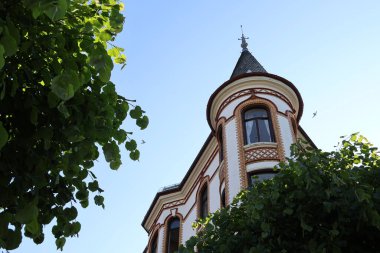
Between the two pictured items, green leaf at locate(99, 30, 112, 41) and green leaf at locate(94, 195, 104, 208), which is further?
green leaf at locate(94, 195, 104, 208)

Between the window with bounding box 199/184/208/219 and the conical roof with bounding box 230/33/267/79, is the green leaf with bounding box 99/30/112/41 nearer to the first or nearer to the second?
the window with bounding box 199/184/208/219

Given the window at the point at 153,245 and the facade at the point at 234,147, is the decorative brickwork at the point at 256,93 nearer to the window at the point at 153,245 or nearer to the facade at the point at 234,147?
the facade at the point at 234,147

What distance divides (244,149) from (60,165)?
1211 cm

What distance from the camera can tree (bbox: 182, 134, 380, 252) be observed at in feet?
23.0

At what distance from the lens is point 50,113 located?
4445mm

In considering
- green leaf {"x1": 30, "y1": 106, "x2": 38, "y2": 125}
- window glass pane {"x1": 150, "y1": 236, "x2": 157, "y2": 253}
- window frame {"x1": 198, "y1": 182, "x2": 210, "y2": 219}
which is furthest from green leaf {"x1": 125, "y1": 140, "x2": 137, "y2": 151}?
window glass pane {"x1": 150, "y1": 236, "x2": 157, "y2": 253}

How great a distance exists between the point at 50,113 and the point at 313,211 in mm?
5102

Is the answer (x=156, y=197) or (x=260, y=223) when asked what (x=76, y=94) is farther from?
(x=156, y=197)

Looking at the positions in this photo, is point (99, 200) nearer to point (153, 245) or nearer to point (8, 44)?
point (8, 44)

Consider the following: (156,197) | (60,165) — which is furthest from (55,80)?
(156,197)

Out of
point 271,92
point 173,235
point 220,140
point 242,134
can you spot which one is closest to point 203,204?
point 173,235

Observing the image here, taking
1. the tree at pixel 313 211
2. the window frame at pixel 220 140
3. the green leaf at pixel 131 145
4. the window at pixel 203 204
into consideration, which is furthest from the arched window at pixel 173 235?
the green leaf at pixel 131 145

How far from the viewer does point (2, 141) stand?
3178mm

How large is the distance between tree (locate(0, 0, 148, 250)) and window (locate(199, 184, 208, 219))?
577 inches
